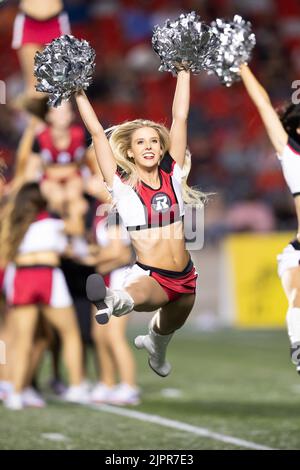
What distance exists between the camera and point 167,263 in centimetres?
479

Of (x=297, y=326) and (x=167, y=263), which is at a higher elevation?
(x=167, y=263)

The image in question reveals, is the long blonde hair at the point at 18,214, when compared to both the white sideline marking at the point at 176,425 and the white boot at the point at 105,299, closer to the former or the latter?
the white sideline marking at the point at 176,425

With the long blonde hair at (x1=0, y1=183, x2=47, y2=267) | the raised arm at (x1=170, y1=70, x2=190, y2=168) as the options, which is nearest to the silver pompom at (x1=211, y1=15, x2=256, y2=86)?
the raised arm at (x1=170, y1=70, x2=190, y2=168)

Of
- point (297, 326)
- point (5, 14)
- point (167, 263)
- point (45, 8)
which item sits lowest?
point (297, 326)

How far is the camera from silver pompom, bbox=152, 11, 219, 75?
4680mm

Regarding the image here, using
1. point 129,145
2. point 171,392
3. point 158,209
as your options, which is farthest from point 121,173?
point 171,392

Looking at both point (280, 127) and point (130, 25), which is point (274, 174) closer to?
point (130, 25)

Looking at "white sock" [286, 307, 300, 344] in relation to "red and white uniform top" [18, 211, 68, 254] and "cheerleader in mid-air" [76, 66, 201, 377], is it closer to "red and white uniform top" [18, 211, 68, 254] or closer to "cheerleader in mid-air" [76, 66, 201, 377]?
"cheerleader in mid-air" [76, 66, 201, 377]

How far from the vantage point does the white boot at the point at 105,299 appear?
14.1 ft

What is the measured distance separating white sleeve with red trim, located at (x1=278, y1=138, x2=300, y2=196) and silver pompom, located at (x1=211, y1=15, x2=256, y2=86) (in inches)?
16.7

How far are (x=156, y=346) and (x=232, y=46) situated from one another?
4.62ft

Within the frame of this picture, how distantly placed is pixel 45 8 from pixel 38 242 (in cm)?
293

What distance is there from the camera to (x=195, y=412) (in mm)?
7820
